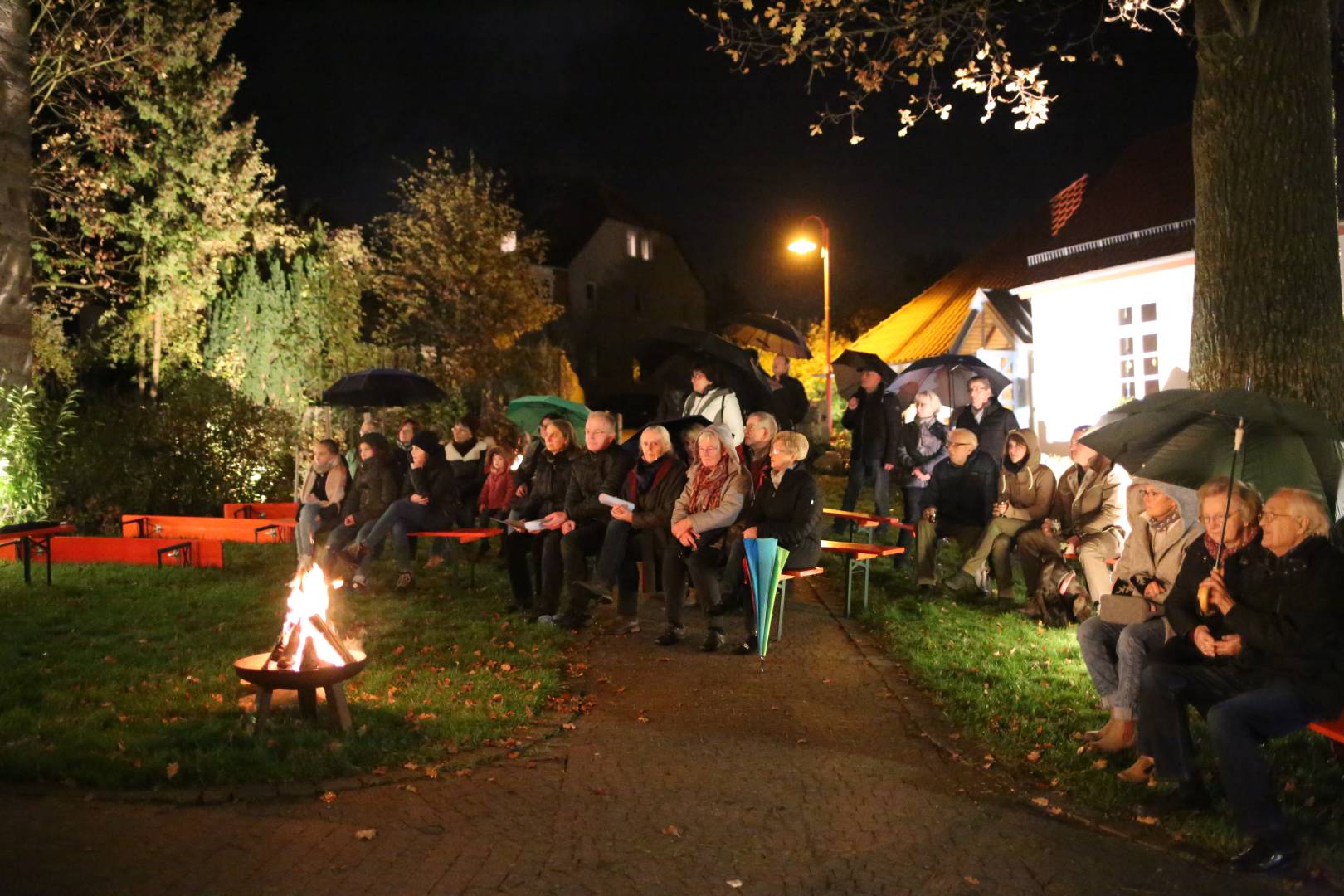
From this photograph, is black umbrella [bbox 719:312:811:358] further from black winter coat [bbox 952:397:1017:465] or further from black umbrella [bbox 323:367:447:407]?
black umbrella [bbox 323:367:447:407]

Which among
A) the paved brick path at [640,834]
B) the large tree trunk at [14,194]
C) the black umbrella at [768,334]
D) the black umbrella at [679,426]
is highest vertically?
the large tree trunk at [14,194]

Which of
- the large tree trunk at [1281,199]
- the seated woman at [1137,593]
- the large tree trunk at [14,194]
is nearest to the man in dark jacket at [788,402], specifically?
the large tree trunk at [1281,199]

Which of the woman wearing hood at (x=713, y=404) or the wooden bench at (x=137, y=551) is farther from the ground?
the woman wearing hood at (x=713, y=404)

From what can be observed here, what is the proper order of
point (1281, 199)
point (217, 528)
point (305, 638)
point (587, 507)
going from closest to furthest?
point (305, 638), point (1281, 199), point (587, 507), point (217, 528)

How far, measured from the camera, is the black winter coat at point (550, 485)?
998 centimetres

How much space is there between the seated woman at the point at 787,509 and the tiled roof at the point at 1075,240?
9.49 m

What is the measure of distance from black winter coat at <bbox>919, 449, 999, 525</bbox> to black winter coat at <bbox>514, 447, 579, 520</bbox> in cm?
341

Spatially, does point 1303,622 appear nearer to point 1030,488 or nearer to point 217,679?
point 1030,488

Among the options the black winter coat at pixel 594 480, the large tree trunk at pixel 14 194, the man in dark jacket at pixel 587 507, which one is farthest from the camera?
the large tree trunk at pixel 14 194

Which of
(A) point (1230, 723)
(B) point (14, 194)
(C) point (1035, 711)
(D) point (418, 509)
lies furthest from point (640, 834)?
(B) point (14, 194)

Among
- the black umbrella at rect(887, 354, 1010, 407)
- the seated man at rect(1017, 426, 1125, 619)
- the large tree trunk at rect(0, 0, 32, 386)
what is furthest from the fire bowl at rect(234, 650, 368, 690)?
the large tree trunk at rect(0, 0, 32, 386)

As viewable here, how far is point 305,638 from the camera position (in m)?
6.15

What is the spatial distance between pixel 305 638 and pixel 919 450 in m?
7.80

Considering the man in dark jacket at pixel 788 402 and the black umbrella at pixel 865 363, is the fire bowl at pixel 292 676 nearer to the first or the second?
the man in dark jacket at pixel 788 402
